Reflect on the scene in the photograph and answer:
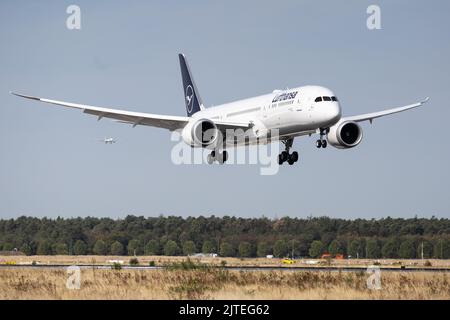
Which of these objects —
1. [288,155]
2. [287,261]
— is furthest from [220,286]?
[287,261]

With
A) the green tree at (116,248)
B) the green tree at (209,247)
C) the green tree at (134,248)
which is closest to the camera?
the green tree at (209,247)

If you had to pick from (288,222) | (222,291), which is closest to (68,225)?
(288,222)

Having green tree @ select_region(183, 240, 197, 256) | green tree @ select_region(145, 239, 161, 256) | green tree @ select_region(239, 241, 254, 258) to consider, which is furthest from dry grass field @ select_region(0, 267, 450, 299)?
green tree @ select_region(145, 239, 161, 256)

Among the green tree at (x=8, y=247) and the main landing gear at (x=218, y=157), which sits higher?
the main landing gear at (x=218, y=157)

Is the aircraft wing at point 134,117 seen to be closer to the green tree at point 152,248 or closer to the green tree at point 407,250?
the green tree at point 152,248

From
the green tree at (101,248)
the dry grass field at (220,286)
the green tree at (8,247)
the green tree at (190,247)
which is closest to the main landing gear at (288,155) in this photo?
the dry grass field at (220,286)

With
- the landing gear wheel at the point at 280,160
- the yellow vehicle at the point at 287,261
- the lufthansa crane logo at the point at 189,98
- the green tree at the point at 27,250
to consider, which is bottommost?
the yellow vehicle at the point at 287,261

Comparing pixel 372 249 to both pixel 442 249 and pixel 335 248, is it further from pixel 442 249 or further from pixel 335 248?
pixel 442 249
